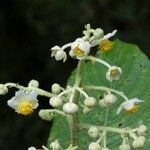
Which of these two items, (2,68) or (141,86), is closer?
(141,86)

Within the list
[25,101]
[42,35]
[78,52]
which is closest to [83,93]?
[78,52]

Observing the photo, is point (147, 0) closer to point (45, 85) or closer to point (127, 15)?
point (127, 15)

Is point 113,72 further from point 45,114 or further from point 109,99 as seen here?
point 45,114

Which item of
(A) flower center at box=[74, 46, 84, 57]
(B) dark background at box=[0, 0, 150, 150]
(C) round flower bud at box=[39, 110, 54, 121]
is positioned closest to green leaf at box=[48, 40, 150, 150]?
(C) round flower bud at box=[39, 110, 54, 121]

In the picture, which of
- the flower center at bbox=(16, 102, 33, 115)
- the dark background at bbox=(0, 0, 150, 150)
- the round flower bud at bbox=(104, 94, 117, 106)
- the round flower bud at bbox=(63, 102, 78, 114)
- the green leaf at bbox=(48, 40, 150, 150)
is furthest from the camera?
the dark background at bbox=(0, 0, 150, 150)

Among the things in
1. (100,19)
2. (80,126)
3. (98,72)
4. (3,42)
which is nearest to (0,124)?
(3,42)

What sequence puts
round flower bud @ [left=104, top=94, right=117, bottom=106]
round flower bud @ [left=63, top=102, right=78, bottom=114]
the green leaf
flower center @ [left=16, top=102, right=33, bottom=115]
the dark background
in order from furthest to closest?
the dark background, the green leaf, flower center @ [left=16, top=102, right=33, bottom=115], round flower bud @ [left=104, top=94, right=117, bottom=106], round flower bud @ [left=63, top=102, right=78, bottom=114]

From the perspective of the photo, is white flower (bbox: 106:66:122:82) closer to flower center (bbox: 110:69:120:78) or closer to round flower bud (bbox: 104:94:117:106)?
flower center (bbox: 110:69:120:78)
